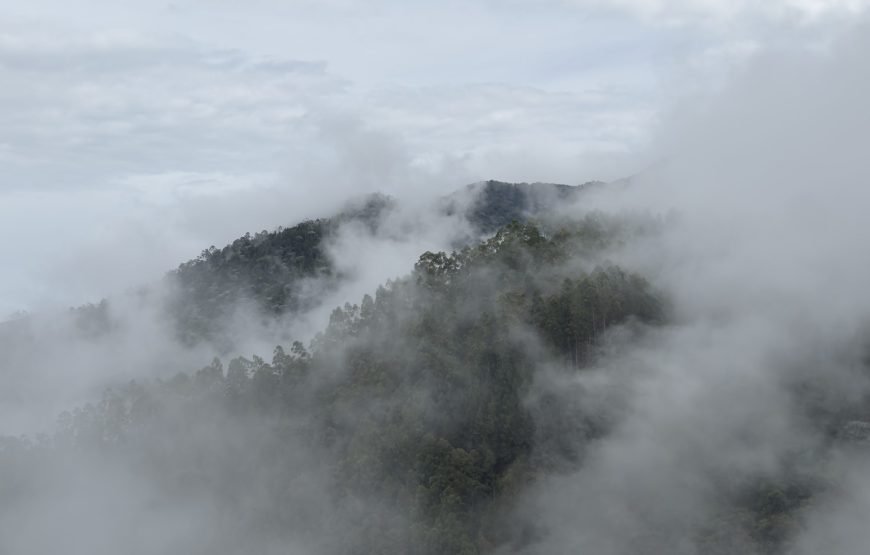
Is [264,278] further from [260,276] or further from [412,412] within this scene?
[412,412]

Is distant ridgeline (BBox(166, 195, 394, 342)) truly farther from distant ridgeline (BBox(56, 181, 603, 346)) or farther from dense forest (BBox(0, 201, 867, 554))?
dense forest (BBox(0, 201, 867, 554))

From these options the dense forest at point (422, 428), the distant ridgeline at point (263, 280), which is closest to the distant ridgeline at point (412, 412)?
the dense forest at point (422, 428)

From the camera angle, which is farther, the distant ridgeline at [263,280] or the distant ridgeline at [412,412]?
the distant ridgeline at [263,280]

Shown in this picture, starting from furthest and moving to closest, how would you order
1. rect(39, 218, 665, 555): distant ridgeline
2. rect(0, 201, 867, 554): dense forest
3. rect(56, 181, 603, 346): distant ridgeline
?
rect(56, 181, 603, 346): distant ridgeline
rect(39, 218, 665, 555): distant ridgeline
rect(0, 201, 867, 554): dense forest

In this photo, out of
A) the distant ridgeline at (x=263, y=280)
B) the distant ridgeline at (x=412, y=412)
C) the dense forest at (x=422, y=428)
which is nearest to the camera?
the dense forest at (x=422, y=428)

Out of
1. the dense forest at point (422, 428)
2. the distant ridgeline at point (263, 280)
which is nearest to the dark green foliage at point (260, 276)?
the distant ridgeline at point (263, 280)

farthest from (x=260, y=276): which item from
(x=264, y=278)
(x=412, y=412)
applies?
(x=412, y=412)

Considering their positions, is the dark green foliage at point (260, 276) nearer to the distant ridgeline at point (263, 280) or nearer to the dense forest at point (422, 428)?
the distant ridgeline at point (263, 280)

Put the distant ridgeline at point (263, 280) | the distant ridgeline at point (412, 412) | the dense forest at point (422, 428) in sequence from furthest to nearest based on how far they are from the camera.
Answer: the distant ridgeline at point (263, 280)
the distant ridgeline at point (412, 412)
the dense forest at point (422, 428)

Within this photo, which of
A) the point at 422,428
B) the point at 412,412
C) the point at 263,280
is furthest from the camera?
the point at 263,280

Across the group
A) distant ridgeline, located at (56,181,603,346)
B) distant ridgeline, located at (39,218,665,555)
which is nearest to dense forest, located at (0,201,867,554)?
distant ridgeline, located at (39,218,665,555)

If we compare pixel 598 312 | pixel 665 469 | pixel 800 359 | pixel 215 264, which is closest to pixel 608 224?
pixel 598 312
